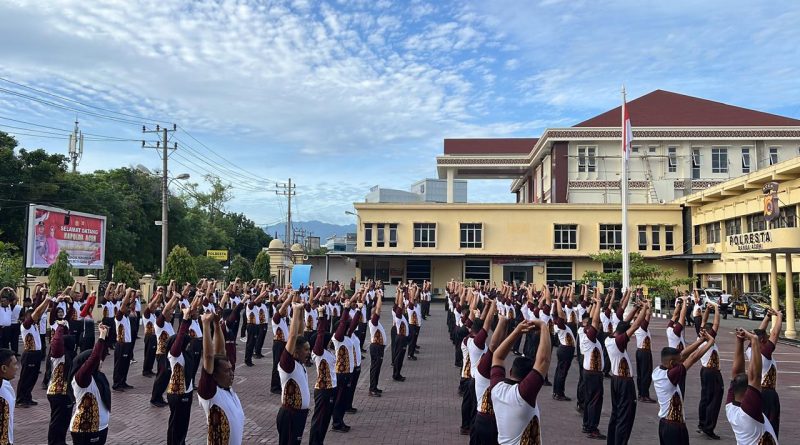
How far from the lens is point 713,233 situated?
3828 cm

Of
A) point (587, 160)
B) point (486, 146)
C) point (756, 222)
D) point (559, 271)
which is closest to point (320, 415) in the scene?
point (756, 222)

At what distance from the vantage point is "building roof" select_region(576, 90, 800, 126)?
4809 centimetres

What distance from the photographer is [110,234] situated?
35.8 metres

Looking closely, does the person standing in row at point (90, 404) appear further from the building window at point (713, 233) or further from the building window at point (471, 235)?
the building window at point (713, 233)

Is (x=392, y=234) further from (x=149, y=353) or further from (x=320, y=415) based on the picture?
(x=320, y=415)

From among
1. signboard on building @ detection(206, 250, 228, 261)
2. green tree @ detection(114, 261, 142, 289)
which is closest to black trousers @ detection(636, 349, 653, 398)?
green tree @ detection(114, 261, 142, 289)

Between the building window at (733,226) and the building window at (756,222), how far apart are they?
1.01 m

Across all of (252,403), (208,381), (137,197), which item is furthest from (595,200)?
(208,381)

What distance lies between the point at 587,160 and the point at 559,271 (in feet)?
33.3

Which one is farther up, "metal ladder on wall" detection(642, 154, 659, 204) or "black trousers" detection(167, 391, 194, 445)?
"metal ladder on wall" detection(642, 154, 659, 204)

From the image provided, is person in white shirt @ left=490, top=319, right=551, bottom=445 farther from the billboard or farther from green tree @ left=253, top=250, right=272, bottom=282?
green tree @ left=253, top=250, right=272, bottom=282

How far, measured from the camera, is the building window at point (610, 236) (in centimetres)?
4184

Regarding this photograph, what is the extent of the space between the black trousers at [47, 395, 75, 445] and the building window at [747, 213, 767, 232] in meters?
33.1

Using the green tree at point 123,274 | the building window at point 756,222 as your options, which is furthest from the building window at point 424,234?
the green tree at point 123,274
